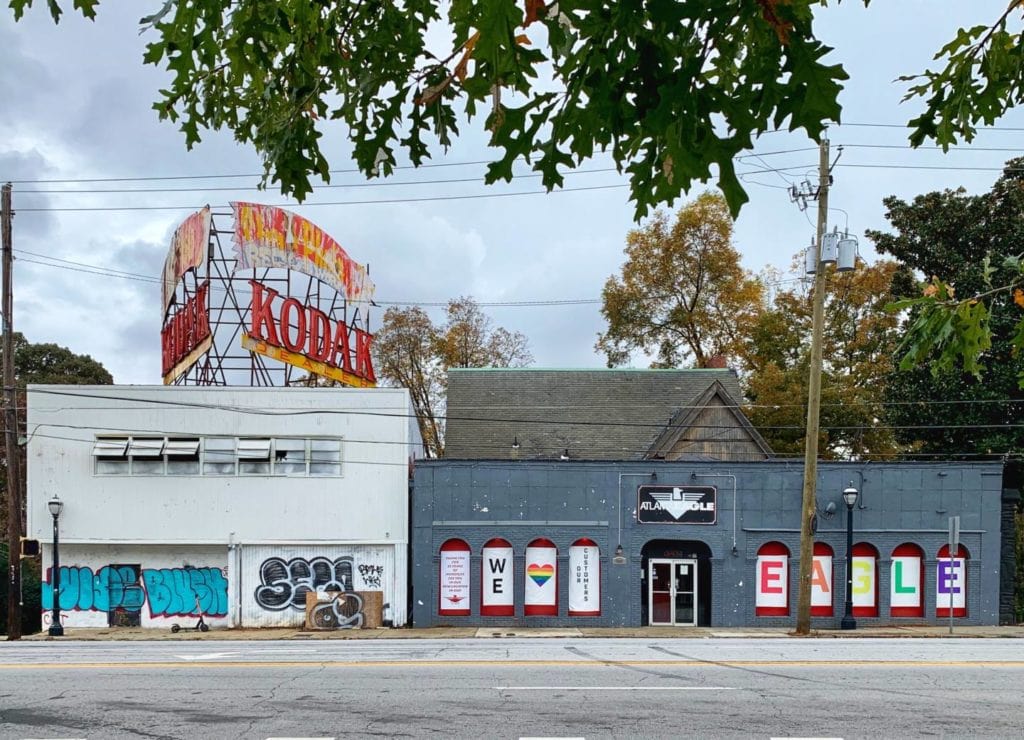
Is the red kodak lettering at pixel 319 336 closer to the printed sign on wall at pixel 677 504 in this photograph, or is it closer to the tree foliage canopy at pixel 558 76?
the printed sign on wall at pixel 677 504

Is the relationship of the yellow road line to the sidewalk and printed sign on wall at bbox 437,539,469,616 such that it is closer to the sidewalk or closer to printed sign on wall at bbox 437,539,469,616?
the sidewalk

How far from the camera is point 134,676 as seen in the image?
13.9 metres

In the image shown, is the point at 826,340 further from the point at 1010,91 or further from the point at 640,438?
the point at 1010,91

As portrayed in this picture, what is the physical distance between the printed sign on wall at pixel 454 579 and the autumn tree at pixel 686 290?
1954 cm

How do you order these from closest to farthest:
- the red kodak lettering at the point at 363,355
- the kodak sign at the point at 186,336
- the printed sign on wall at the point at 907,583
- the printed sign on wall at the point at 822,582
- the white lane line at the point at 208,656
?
the white lane line at the point at 208,656
the printed sign on wall at the point at 907,583
the printed sign on wall at the point at 822,582
the kodak sign at the point at 186,336
the red kodak lettering at the point at 363,355

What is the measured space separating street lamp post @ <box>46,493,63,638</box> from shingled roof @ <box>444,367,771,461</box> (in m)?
11.6

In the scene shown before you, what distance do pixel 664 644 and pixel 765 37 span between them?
1779cm

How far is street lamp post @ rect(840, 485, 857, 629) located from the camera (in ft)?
81.8

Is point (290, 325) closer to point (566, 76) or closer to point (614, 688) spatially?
point (614, 688)

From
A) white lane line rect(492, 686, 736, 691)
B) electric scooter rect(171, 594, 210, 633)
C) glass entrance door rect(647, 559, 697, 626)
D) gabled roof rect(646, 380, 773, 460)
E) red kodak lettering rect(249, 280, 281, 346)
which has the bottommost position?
A: electric scooter rect(171, 594, 210, 633)

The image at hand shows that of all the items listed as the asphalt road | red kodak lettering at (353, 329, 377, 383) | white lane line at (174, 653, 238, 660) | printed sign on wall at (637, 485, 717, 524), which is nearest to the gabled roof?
printed sign on wall at (637, 485, 717, 524)

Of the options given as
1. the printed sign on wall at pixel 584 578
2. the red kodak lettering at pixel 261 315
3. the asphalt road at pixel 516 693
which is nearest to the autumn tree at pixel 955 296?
the printed sign on wall at pixel 584 578

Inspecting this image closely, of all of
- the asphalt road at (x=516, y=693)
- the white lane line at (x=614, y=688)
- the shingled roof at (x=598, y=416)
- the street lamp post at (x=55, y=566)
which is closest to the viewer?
the asphalt road at (x=516, y=693)

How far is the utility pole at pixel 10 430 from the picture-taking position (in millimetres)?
23422
